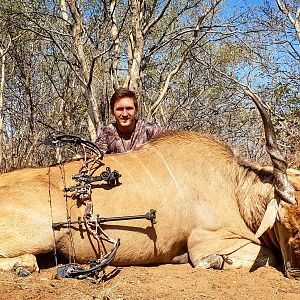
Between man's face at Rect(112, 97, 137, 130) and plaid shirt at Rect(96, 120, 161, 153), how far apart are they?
109mm

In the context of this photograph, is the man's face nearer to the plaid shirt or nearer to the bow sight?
the plaid shirt

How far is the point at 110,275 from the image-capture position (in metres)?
3.28

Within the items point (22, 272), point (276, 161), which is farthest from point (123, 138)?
point (22, 272)

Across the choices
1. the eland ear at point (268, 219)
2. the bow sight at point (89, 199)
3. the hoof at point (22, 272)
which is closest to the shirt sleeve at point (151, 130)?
the bow sight at point (89, 199)

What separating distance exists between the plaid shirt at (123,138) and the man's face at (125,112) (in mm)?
109

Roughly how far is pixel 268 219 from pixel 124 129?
70.5 inches

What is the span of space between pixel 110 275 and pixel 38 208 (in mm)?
675

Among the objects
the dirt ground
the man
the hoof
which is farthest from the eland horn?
the hoof

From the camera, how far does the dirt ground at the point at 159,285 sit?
2.71 m

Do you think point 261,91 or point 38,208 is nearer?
point 38,208

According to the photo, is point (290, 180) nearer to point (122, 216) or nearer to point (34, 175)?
point (122, 216)

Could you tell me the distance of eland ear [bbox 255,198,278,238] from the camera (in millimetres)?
3297

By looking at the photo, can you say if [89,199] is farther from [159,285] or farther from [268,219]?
[268,219]

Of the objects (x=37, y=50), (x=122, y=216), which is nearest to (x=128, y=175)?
(x=122, y=216)
